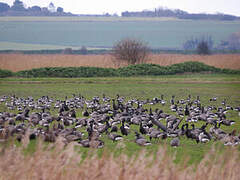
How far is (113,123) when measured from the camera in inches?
707

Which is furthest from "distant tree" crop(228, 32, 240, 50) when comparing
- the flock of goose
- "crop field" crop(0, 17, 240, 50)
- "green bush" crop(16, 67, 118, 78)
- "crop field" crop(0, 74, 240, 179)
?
the flock of goose

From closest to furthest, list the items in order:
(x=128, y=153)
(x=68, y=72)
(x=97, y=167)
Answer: (x=97, y=167) → (x=128, y=153) → (x=68, y=72)

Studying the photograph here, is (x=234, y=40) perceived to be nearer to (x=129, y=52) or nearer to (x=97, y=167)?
(x=129, y=52)

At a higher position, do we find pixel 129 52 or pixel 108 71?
pixel 129 52

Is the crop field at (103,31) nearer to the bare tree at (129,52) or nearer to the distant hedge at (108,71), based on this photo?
the bare tree at (129,52)

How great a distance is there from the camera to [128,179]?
671 cm

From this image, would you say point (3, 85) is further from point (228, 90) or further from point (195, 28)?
point (195, 28)

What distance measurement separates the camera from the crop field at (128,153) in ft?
22.1

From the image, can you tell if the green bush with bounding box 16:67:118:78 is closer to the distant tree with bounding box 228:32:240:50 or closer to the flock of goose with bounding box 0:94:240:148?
the flock of goose with bounding box 0:94:240:148

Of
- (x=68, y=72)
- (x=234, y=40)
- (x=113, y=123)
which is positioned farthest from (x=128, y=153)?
(x=234, y=40)

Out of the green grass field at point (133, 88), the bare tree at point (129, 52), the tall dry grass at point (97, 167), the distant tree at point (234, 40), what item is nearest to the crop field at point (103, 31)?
the distant tree at point (234, 40)

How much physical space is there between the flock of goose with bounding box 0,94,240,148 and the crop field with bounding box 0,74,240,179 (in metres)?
0.21

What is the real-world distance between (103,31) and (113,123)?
5601 inches

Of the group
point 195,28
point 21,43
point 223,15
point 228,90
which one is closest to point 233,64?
point 228,90
